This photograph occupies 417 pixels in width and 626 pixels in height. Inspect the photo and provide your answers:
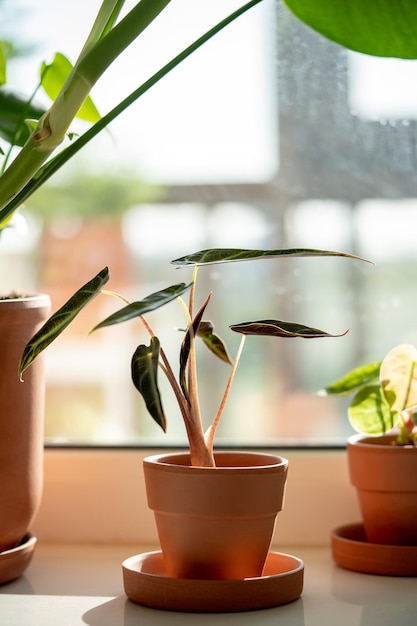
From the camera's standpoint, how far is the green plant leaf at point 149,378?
1.87 feet

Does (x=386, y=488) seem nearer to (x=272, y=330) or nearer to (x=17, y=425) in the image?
(x=272, y=330)

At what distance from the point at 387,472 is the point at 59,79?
1.70 feet

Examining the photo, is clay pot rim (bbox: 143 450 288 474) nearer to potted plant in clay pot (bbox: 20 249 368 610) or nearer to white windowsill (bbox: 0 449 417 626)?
potted plant in clay pot (bbox: 20 249 368 610)

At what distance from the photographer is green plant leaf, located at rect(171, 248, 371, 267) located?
61 centimetres

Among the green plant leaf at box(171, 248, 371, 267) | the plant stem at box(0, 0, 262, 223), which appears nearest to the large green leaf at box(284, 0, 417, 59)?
the plant stem at box(0, 0, 262, 223)

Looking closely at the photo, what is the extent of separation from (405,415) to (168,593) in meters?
0.31

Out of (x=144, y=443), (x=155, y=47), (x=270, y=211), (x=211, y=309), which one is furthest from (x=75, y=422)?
(x=155, y=47)

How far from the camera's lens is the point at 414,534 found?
0.79 m

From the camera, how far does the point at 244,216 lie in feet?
3.34

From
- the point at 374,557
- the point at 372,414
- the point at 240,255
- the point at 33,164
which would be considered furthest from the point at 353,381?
the point at 33,164

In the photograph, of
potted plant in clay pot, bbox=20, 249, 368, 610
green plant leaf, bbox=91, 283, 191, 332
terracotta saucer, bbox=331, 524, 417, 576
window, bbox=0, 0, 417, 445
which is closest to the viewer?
green plant leaf, bbox=91, 283, 191, 332

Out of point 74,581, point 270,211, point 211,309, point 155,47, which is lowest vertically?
point 74,581

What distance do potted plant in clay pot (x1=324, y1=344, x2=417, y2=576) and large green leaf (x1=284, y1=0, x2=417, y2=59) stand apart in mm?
284

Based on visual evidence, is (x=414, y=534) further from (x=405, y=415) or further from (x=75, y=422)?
(x=75, y=422)
